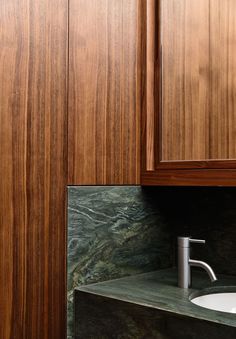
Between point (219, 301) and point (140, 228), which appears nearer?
point (219, 301)

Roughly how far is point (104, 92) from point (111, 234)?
1.47 ft

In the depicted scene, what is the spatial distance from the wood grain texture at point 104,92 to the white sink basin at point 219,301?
1.40 ft

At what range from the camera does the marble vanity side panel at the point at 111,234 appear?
1.33 meters

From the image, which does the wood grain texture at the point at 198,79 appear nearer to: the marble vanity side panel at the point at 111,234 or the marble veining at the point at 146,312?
the marble vanity side panel at the point at 111,234

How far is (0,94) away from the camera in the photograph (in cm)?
119

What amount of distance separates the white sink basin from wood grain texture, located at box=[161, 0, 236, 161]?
416mm

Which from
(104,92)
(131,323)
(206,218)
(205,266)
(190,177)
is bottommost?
(131,323)

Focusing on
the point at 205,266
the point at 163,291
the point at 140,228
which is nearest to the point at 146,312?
the point at 163,291

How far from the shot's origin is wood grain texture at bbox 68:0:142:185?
1.35 m

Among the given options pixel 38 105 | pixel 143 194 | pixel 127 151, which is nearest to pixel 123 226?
pixel 143 194

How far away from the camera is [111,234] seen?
4.70 feet

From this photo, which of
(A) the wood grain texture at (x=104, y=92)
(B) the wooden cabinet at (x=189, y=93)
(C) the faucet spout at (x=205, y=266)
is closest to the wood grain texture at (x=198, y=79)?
(B) the wooden cabinet at (x=189, y=93)

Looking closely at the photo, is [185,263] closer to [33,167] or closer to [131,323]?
[131,323]

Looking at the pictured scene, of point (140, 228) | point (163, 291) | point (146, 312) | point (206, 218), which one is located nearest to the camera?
point (146, 312)
